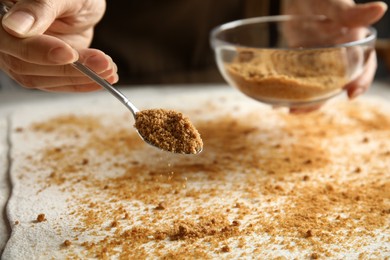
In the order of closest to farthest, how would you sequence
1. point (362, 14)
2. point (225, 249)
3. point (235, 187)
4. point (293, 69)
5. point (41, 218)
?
→ point (225, 249)
point (41, 218)
point (235, 187)
point (293, 69)
point (362, 14)

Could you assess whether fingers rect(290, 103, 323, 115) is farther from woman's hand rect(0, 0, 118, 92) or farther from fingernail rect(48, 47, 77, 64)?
fingernail rect(48, 47, 77, 64)

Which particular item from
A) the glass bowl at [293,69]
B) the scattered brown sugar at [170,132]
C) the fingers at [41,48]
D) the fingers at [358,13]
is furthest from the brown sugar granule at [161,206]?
the fingers at [358,13]

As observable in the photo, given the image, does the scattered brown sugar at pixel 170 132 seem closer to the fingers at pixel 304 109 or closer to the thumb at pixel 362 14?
the fingers at pixel 304 109

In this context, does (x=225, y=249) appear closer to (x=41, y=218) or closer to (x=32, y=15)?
(x=41, y=218)

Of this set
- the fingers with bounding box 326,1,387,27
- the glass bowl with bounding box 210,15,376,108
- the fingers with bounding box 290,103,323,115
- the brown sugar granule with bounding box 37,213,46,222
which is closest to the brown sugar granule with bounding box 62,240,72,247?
the brown sugar granule with bounding box 37,213,46,222

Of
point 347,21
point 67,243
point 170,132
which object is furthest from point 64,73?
point 347,21

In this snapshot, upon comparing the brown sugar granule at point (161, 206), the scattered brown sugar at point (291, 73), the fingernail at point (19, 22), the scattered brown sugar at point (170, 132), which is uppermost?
the fingernail at point (19, 22)
